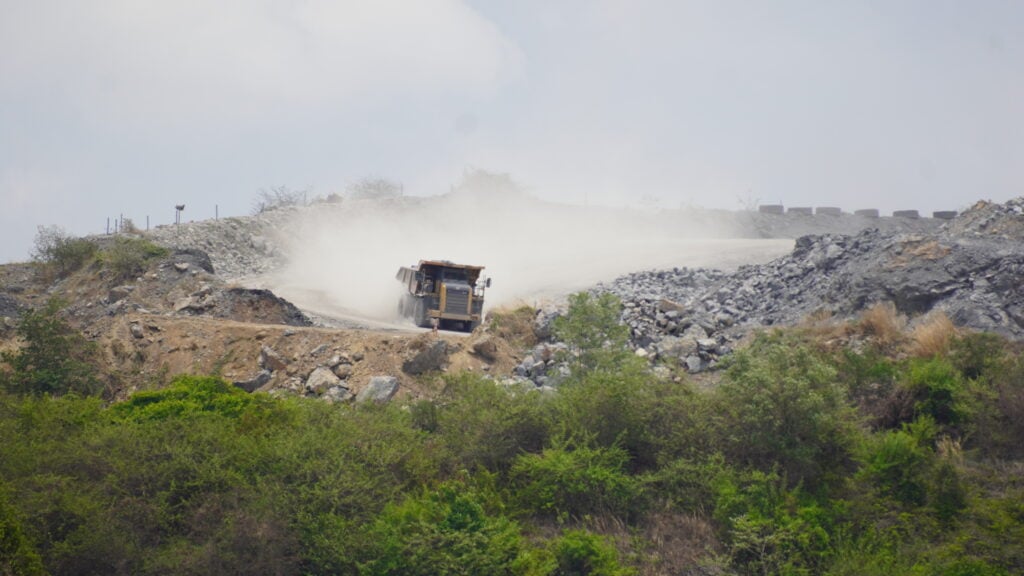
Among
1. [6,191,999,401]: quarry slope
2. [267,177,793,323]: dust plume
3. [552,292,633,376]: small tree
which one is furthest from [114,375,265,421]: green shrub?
[267,177,793,323]: dust plume

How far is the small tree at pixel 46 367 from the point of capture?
19750mm

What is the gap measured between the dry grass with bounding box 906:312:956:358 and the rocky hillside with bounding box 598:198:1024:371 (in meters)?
2.20

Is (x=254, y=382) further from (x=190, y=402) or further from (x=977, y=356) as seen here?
(x=977, y=356)

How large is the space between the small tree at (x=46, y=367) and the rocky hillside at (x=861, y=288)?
12.3 meters

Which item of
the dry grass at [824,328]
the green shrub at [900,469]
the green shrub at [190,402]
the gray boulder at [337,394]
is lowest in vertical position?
the gray boulder at [337,394]

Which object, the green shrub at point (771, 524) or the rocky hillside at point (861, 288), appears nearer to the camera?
the green shrub at point (771, 524)

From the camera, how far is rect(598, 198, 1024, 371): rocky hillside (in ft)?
71.7

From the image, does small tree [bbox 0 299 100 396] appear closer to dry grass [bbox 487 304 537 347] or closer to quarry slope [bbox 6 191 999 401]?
quarry slope [bbox 6 191 999 401]

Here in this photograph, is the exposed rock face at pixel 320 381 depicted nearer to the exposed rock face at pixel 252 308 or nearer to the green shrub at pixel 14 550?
the exposed rock face at pixel 252 308

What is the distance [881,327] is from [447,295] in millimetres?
15842

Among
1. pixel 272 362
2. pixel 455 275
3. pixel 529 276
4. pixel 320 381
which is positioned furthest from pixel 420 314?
pixel 529 276

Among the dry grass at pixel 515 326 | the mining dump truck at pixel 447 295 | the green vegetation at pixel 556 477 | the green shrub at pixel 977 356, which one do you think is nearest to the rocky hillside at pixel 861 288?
the dry grass at pixel 515 326

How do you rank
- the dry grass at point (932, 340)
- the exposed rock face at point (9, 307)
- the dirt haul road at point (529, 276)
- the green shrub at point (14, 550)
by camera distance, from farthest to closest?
1. the dirt haul road at point (529, 276)
2. the exposed rock face at point (9, 307)
3. the dry grass at point (932, 340)
4. the green shrub at point (14, 550)

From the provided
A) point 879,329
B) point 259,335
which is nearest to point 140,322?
point 259,335
